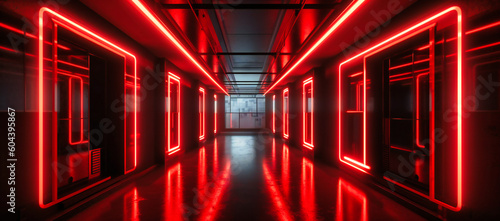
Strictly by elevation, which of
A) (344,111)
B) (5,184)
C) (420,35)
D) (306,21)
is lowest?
(5,184)

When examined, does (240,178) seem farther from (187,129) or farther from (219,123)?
(219,123)

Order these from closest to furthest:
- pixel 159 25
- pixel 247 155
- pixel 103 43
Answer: pixel 159 25 → pixel 103 43 → pixel 247 155

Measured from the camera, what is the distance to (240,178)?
4.78 m

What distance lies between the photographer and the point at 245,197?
3.69 metres

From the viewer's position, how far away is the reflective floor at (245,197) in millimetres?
3070

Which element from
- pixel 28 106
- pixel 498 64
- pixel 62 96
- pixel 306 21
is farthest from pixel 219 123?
Answer: pixel 498 64

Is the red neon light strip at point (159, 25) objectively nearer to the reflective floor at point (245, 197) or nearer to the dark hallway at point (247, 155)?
the dark hallway at point (247, 155)

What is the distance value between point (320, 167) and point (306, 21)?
3648mm

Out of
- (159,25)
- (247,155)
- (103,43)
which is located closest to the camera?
(159,25)

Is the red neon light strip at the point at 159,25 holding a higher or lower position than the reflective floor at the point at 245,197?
higher

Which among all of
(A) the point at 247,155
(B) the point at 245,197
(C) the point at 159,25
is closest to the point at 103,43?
(C) the point at 159,25

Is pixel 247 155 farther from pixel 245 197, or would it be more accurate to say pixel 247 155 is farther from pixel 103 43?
pixel 103 43

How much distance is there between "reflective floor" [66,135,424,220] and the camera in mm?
3070

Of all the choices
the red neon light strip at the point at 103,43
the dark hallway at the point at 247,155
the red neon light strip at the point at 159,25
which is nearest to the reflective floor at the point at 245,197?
the dark hallway at the point at 247,155
